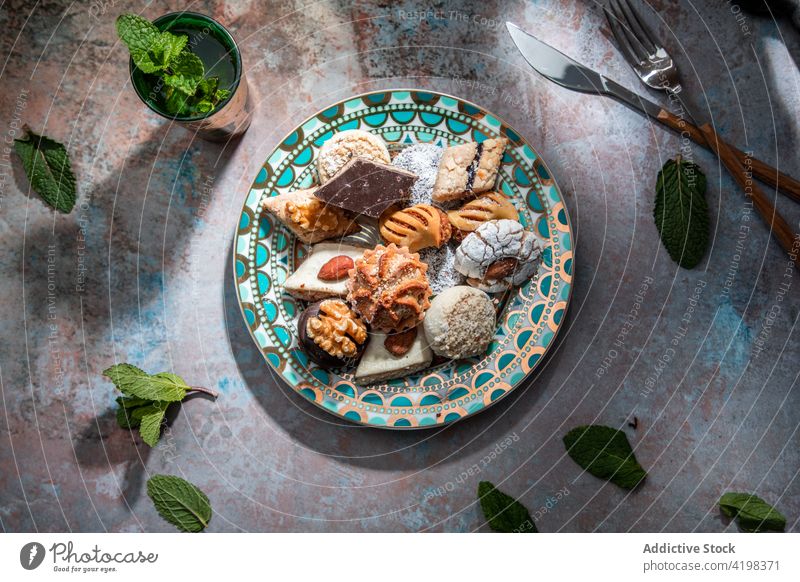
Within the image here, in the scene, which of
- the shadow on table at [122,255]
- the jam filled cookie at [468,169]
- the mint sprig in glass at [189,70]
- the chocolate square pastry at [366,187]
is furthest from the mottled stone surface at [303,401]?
the chocolate square pastry at [366,187]

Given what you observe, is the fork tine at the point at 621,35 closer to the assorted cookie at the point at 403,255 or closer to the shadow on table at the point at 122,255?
the assorted cookie at the point at 403,255

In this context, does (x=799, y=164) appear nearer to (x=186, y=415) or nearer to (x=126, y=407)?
(x=186, y=415)

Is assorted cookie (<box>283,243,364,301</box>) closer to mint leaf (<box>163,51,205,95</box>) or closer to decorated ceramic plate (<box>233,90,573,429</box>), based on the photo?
decorated ceramic plate (<box>233,90,573,429</box>)

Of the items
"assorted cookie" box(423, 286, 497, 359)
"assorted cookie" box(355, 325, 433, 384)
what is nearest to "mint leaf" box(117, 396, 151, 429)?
"assorted cookie" box(355, 325, 433, 384)

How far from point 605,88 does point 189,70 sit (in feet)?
5.75

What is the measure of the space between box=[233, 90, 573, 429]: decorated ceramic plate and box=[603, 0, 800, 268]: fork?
0.67m

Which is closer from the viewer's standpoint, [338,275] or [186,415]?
[338,275]

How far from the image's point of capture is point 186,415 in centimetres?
262

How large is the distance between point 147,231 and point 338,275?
0.92 meters

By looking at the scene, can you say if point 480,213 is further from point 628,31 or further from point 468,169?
point 628,31

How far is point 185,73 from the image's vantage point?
2.38 m

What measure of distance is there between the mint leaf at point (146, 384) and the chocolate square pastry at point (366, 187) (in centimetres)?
104
